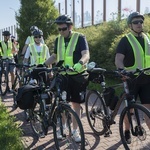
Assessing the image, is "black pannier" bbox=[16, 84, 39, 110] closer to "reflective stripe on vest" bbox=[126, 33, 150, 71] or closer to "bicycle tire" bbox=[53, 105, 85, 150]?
"bicycle tire" bbox=[53, 105, 85, 150]

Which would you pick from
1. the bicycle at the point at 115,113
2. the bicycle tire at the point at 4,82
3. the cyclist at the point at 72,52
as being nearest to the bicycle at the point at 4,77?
the bicycle tire at the point at 4,82

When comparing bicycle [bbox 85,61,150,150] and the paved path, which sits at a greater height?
bicycle [bbox 85,61,150,150]

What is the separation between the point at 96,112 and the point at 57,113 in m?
1.20

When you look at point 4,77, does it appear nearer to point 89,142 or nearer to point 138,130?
point 89,142

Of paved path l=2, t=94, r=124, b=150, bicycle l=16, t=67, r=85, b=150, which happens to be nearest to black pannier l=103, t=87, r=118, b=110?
paved path l=2, t=94, r=124, b=150

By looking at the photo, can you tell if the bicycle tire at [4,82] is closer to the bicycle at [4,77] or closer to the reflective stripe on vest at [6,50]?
the bicycle at [4,77]

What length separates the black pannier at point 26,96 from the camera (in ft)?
14.8

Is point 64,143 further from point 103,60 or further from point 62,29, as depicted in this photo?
point 103,60

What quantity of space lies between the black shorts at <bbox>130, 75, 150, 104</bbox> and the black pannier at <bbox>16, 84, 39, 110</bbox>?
1.48 m

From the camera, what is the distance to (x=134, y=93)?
14.1 ft

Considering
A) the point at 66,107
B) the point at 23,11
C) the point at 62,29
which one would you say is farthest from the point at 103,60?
the point at 23,11

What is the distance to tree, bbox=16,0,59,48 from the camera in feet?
70.4

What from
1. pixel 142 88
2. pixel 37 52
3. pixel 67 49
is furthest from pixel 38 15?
pixel 142 88

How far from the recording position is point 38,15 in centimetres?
2172
